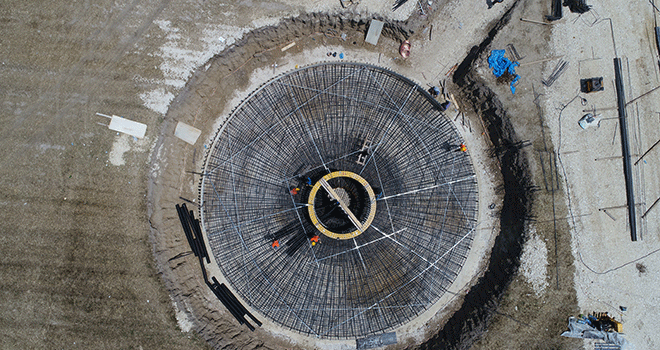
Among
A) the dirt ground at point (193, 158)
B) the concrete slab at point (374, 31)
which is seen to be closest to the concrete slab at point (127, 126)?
the dirt ground at point (193, 158)

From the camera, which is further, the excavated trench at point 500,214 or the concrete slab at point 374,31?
the concrete slab at point 374,31

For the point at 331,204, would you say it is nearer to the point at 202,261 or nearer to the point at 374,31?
the point at 202,261

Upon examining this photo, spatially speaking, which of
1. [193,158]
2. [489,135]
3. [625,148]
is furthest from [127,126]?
[625,148]

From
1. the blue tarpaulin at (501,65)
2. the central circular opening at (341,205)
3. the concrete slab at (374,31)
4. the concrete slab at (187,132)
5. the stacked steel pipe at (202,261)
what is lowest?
the stacked steel pipe at (202,261)

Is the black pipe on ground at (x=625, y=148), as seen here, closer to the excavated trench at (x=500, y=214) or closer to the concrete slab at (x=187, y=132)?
the excavated trench at (x=500, y=214)

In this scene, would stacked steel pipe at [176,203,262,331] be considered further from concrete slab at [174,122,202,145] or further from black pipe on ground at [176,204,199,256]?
concrete slab at [174,122,202,145]

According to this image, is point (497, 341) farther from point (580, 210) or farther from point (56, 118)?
point (56, 118)
